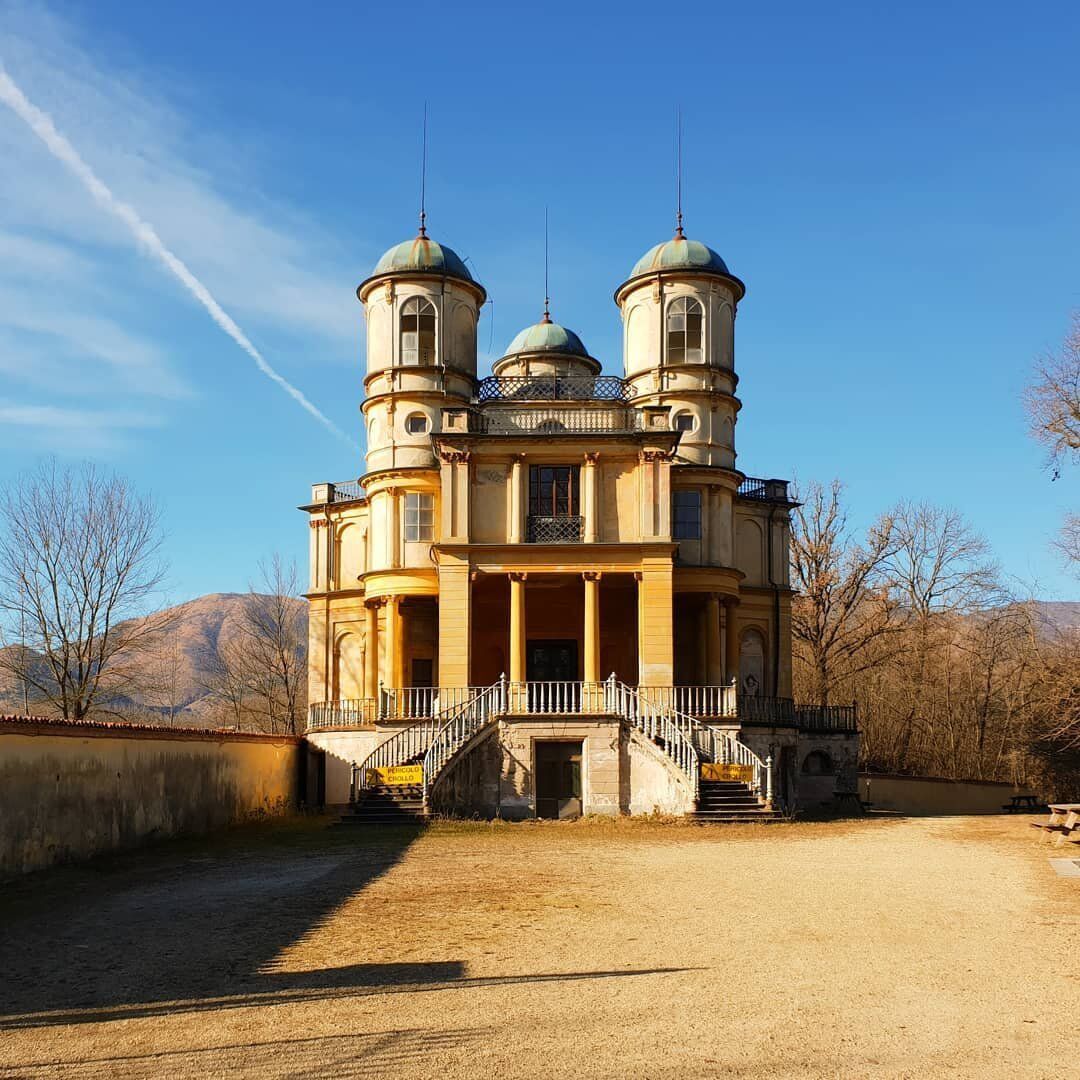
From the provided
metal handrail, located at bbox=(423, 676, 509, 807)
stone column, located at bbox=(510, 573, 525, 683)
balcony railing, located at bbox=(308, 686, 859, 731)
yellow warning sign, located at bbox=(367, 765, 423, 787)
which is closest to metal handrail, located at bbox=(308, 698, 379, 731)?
balcony railing, located at bbox=(308, 686, 859, 731)

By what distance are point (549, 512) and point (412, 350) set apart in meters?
9.89

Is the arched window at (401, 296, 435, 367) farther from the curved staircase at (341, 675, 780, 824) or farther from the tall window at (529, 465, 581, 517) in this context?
the curved staircase at (341, 675, 780, 824)

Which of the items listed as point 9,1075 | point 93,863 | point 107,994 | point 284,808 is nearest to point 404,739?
point 284,808

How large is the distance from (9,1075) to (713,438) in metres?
36.2

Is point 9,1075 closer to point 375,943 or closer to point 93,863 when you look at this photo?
point 375,943

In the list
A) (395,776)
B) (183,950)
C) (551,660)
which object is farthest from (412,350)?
(183,950)

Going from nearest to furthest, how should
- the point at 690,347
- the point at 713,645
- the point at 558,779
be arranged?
the point at 558,779 < the point at 713,645 < the point at 690,347

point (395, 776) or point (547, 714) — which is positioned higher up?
point (547, 714)

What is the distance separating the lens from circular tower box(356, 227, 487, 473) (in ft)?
134

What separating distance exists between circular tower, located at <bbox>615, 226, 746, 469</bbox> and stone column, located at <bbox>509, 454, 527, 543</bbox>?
30.1ft

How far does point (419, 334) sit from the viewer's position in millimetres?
41531

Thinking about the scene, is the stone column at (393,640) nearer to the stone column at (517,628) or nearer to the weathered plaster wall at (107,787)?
the stone column at (517,628)

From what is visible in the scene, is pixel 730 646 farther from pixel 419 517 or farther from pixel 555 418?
pixel 419 517

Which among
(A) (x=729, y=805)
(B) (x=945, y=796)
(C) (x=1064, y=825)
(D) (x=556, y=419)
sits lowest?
(B) (x=945, y=796)
